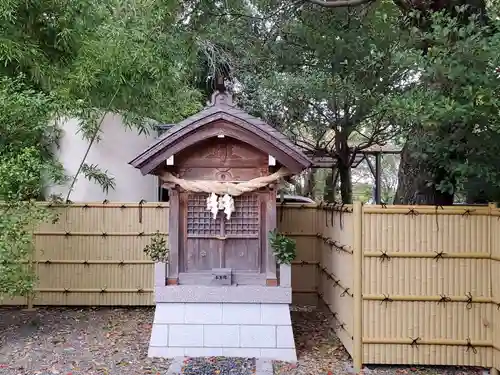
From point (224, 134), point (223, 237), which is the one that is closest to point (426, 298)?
point (223, 237)

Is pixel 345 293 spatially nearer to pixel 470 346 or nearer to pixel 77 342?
pixel 470 346

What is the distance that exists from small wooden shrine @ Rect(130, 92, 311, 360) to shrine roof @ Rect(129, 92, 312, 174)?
1 cm

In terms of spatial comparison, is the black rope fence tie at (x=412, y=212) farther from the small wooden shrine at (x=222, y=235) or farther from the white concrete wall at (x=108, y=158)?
the white concrete wall at (x=108, y=158)

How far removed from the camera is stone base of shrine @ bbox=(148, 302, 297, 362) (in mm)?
5539

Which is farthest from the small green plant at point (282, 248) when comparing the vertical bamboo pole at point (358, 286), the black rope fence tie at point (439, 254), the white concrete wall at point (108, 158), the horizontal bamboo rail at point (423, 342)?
the white concrete wall at point (108, 158)

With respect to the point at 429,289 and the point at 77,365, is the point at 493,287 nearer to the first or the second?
the point at 429,289

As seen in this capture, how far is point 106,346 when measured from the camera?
19.5ft

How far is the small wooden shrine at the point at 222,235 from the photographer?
5512 mm

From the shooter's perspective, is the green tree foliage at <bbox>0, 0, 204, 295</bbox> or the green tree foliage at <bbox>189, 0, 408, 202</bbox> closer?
the green tree foliage at <bbox>0, 0, 204, 295</bbox>

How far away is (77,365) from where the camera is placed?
5312 mm

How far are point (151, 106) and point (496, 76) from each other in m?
6.46

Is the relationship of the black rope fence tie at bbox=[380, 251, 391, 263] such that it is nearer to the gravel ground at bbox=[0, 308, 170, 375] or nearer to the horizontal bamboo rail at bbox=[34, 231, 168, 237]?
the gravel ground at bbox=[0, 308, 170, 375]

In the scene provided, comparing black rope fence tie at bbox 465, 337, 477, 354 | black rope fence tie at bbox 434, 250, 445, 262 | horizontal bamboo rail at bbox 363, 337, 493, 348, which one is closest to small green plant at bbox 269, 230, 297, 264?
horizontal bamboo rail at bbox 363, 337, 493, 348

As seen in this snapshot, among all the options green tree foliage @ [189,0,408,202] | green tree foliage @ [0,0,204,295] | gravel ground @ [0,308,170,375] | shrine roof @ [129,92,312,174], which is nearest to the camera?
gravel ground @ [0,308,170,375]
